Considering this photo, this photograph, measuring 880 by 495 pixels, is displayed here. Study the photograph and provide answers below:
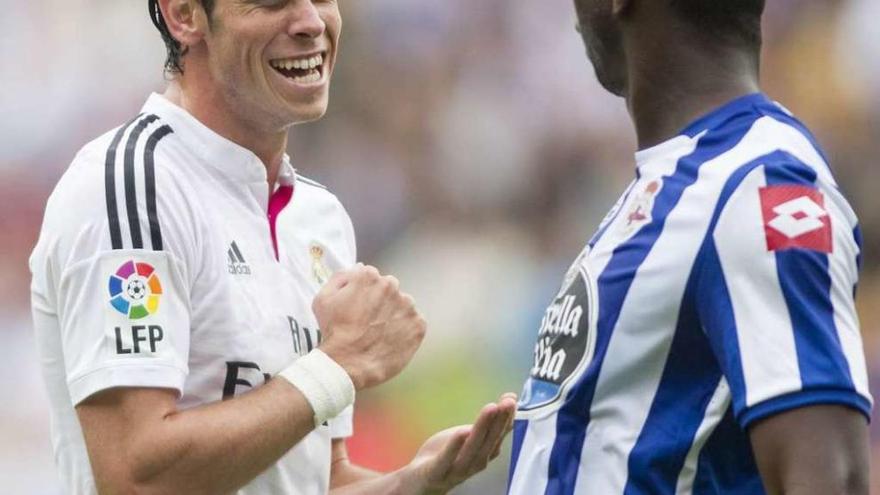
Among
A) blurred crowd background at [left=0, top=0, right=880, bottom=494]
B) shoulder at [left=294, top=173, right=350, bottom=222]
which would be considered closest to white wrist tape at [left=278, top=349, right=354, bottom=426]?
shoulder at [left=294, top=173, right=350, bottom=222]

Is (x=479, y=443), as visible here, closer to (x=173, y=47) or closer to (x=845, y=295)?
(x=173, y=47)

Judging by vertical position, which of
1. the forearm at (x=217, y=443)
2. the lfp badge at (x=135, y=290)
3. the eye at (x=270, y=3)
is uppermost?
the eye at (x=270, y=3)

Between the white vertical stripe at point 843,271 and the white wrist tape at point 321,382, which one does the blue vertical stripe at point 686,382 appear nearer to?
the white vertical stripe at point 843,271

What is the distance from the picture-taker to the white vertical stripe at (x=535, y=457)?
238 centimetres

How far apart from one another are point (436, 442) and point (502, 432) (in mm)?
255

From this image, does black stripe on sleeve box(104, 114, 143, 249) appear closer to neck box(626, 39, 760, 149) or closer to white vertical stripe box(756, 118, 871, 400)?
neck box(626, 39, 760, 149)

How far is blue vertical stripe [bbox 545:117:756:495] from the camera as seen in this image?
7.40ft

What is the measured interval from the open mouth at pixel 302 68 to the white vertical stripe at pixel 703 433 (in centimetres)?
140

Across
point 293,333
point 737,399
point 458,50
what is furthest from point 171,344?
point 458,50

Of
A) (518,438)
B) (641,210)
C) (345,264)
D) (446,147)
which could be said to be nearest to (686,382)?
(641,210)

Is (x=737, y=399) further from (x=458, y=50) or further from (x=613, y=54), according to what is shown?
(x=458, y=50)

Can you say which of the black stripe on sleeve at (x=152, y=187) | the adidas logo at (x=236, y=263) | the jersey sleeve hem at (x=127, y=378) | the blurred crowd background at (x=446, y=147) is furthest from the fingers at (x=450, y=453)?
the blurred crowd background at (x=446, y=147)

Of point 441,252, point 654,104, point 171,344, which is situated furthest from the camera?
point 441,252

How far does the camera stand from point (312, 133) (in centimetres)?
682
